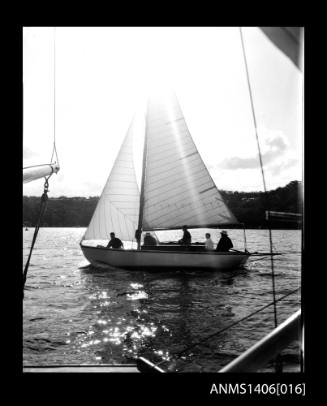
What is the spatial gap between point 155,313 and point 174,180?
22.8 ft

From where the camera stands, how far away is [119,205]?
45.8 ft

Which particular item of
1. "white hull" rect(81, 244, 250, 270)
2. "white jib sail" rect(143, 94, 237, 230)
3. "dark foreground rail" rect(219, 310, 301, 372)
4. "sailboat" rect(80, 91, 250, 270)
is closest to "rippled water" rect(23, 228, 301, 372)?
"white hull" rect(81, 244, 250, 270)

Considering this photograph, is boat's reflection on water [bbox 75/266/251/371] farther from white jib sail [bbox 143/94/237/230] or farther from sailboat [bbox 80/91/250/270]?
white jib sail [bbox 143/94/237/230]

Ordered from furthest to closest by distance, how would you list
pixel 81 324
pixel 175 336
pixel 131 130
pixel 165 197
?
pixel 131 130, pixel 165 197, pixel 81 324, pixel 175 336

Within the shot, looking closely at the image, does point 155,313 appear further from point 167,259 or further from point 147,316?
point 167,259

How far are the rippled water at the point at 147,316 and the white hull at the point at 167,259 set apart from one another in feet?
1.06

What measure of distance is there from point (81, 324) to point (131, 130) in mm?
9556

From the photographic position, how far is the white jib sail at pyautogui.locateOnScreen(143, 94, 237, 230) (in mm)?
13688

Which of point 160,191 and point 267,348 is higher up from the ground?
point 160,191

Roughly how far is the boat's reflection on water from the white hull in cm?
31

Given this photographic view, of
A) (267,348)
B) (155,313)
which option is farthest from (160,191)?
(267,348)
